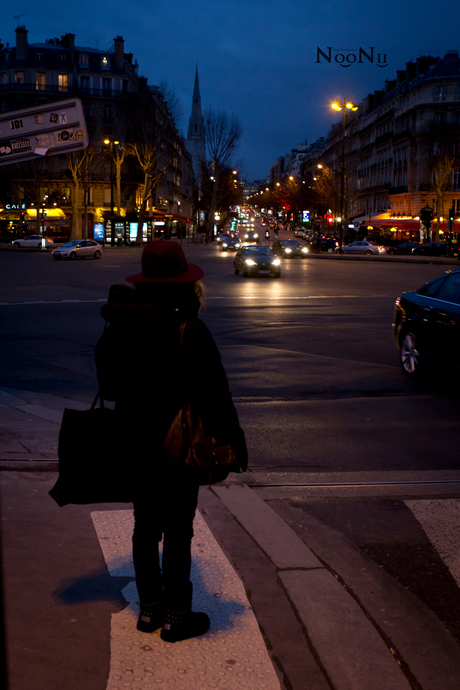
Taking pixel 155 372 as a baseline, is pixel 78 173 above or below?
above

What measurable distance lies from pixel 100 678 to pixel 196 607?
0.65m

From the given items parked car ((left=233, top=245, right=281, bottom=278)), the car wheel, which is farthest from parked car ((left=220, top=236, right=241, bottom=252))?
the car wheel

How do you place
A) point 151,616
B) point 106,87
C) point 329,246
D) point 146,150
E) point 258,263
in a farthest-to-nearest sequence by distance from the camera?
point 106,87 → point 146,150 → point 329,246 → point 258,263 → point 151,616

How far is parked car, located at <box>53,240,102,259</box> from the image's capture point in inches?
1741

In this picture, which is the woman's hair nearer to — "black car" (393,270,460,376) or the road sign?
the road sign

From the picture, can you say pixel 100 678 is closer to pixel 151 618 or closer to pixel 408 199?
pixel 151 618

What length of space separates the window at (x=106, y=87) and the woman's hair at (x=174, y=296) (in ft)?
272

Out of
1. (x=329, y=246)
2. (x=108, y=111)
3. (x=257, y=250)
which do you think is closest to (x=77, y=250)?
(x=257, y=250)

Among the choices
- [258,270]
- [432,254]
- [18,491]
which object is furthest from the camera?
[432,254]

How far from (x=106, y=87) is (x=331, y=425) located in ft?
265

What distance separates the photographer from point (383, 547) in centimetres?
420

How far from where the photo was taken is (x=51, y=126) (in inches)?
202

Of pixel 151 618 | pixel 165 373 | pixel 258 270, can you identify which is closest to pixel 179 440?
pixel 165 373

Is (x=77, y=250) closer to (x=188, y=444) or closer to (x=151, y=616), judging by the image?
(x=151, y=616)
